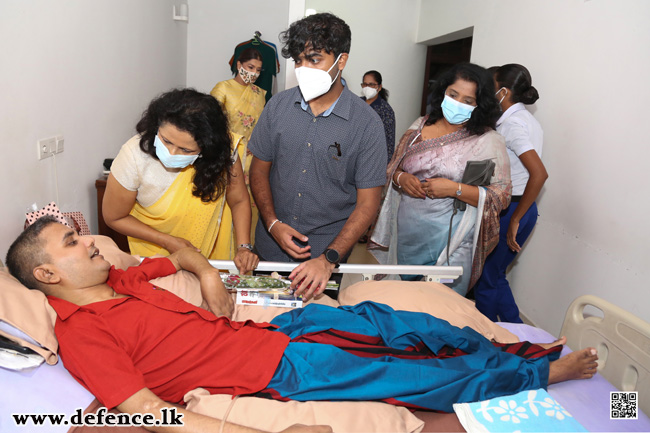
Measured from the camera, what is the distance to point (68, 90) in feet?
9.58

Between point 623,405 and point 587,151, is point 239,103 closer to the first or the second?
point 587,151

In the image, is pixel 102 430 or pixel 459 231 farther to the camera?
pixel 459 231

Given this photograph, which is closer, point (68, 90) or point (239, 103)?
point (68, 90)

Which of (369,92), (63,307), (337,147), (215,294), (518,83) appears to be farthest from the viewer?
(369,92)

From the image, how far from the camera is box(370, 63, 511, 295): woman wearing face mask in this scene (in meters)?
2.58

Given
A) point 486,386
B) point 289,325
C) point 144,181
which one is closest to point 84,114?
point 144,181

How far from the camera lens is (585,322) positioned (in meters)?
2.11

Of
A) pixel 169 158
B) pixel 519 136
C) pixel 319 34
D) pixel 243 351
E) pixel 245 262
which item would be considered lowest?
pixel 243 351

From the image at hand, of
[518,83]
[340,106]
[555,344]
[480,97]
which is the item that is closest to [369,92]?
[518,83]

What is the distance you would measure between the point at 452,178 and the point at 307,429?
1.66 meters

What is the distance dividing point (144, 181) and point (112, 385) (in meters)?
1.05

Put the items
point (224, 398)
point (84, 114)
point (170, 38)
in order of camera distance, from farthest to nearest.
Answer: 1. point (170, 38)
2. point (84, 114)
3. point (224, 398)

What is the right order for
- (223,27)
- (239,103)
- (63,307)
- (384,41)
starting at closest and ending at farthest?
(63,307), (239,103), (223,27), (384,41)

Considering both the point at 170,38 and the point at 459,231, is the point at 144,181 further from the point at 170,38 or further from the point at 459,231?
the point at 170,38
